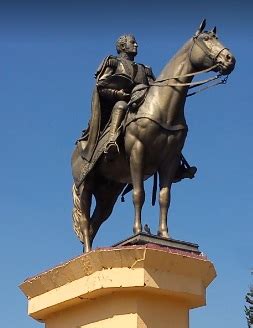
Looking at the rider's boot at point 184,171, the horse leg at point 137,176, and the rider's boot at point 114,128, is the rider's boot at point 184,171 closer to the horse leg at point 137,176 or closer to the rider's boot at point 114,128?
the horse leg at point 137,176

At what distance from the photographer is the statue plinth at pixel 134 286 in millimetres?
8070

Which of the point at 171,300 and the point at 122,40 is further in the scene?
the point at 122,40

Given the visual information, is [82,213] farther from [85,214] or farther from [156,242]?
[156,242]

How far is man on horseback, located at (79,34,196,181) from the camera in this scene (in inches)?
364

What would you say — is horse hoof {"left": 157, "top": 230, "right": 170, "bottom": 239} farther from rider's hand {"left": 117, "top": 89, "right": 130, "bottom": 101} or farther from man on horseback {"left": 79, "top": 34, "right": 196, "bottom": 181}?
rider's hand {"left": 117, "top": 89, "right": 130, "bottom": 101}

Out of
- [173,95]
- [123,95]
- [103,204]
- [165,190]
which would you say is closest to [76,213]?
[103,204]

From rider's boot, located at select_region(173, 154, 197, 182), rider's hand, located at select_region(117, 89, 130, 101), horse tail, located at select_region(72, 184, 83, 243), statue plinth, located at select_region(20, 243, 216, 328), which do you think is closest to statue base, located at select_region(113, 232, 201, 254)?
statue plinth, located at select_region(20, 243, 216, 328)

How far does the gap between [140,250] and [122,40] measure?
3.16 m

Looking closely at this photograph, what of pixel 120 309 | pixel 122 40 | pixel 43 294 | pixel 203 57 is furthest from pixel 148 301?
pixel 122 40

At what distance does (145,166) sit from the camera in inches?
352

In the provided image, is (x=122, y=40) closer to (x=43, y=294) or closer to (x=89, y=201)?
(x=89, y=201)

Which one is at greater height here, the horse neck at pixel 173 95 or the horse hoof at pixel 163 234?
the horse neck at pixel 173 95

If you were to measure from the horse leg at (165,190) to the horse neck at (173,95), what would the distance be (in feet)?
1.82

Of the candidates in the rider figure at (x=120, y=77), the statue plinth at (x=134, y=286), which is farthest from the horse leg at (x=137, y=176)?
the statue plinth at (x=134, y=286)
